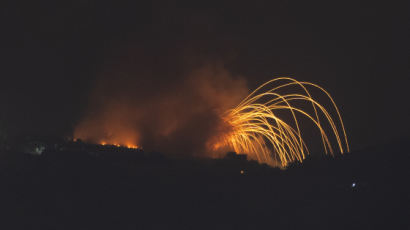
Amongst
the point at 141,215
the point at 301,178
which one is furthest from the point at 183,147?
the point at 141,215

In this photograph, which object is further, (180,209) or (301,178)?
(301,178)

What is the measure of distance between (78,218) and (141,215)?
3.35m

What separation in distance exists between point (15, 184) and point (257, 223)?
1569 cm

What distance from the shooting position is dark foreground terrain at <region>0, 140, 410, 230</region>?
23.5 metres

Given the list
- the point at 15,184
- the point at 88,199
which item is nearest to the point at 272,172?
the point at 88,199

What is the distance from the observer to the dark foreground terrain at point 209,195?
2353 cm

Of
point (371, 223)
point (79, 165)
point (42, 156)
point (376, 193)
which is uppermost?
point (42, 156)

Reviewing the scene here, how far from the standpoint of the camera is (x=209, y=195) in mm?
27719

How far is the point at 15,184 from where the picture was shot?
28.6 meters

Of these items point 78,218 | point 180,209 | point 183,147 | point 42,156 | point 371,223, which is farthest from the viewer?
point 183,147

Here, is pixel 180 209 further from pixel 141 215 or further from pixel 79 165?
pixel 79 165

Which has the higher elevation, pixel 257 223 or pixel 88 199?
pixel 88 199

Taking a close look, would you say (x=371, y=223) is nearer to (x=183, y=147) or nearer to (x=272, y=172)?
(x=272, y=172)

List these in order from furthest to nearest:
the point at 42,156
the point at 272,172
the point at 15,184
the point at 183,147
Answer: the point at 183,147 < the point at 42,156 < the point at 272,172 < the point at 15,184
